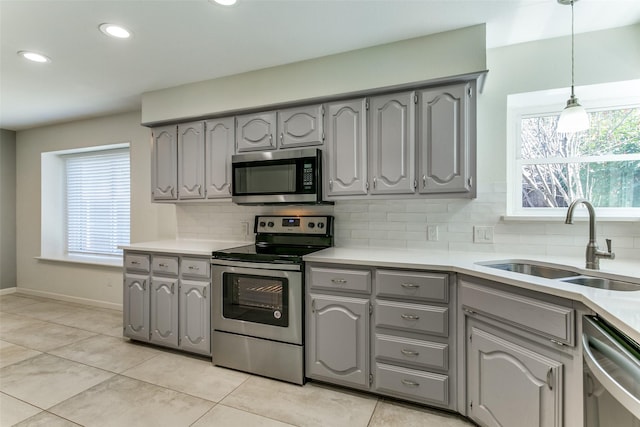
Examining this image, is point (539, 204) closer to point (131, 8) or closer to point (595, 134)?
point (595, 134)

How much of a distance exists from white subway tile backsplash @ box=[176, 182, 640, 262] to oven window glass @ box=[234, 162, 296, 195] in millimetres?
364

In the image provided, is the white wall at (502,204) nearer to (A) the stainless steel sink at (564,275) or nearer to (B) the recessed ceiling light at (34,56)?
(A) the stainless steel sink at (564,275)

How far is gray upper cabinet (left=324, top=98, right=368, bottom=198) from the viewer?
2428 millimetres

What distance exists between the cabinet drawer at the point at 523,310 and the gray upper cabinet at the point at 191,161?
2.42 metres

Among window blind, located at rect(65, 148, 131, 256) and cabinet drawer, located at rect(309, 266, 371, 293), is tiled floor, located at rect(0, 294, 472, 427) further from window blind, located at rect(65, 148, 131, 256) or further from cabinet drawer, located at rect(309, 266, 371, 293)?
window blind, located at rect(65, 148, 131, 256)

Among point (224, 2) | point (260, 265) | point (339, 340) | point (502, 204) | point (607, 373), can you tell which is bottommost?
point (339, 340)

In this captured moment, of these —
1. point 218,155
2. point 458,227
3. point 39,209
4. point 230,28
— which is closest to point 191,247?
point 218,155

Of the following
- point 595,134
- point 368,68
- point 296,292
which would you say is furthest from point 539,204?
point 296,292

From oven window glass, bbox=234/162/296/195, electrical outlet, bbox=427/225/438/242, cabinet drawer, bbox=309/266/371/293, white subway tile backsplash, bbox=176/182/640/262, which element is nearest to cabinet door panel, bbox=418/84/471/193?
white subway tile backsplash, bbox=176/182/640/262

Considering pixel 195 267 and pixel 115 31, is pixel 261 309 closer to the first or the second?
pixel 195 267

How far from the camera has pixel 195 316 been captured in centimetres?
271

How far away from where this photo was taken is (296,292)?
2.29 m

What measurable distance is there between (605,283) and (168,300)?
3.09 m

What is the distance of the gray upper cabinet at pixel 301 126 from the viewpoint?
2553 millimetres
